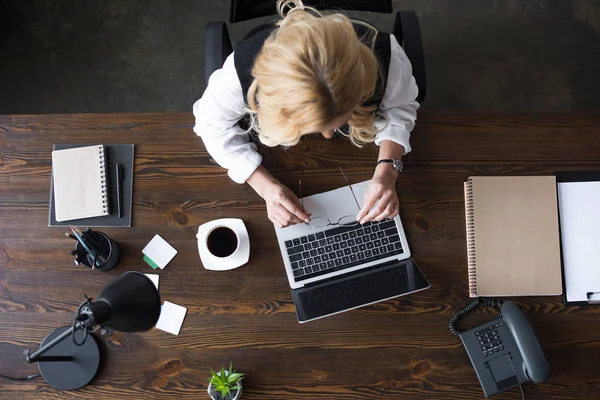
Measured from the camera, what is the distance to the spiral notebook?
1.05 meters

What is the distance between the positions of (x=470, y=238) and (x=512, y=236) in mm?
92

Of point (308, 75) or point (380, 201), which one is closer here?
point (308, 75)

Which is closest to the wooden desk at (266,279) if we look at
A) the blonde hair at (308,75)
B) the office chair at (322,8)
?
the office chair at (322,8)

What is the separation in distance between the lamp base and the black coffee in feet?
1.09

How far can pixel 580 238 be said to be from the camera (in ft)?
3.50

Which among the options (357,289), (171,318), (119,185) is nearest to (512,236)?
(357,289)

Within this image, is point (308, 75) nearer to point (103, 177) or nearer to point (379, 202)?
point (379, 202)

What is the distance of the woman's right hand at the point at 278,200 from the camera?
103 centimetres

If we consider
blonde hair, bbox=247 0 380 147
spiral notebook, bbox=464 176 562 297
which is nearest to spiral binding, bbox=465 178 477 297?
spiral notebook, bbox=464 176 562 297

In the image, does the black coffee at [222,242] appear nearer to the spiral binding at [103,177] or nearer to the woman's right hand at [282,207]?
the woman's right hand at [282,207]

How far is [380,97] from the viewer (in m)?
1.01

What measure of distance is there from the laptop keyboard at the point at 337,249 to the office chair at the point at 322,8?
0.41m

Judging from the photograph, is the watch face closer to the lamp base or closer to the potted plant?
the potted plant

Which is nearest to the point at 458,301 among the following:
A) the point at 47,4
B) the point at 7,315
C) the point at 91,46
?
the point at 7,315
